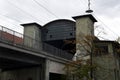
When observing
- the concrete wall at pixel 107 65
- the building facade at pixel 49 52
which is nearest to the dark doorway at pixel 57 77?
the building facade at pixel 49 52

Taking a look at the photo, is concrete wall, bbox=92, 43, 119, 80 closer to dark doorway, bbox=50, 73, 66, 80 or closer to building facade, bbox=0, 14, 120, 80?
building facade, bbox=0, 14, 120, 80

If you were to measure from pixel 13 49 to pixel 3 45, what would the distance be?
188 cm

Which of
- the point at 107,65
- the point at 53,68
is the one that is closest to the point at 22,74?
the point at 53,68

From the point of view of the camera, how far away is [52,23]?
51.9 m

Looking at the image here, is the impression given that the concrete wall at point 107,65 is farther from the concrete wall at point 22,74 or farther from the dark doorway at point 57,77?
the concrete wall at point 22,74

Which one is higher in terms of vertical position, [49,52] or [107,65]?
[49,52]

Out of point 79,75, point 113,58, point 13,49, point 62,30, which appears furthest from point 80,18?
point 13,49

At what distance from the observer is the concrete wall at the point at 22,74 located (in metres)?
36.6

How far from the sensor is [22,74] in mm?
38906

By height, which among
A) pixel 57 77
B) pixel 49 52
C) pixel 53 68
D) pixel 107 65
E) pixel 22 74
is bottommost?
pixel 57 77

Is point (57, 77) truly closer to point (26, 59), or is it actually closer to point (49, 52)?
point (49, 52)

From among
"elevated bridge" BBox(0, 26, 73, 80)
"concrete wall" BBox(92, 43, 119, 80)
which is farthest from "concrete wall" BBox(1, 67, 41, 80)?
"concrete wall" BBox(92, 43, 119, 80)

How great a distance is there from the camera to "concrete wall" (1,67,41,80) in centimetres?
3659

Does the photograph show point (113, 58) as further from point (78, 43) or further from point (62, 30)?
point (62, 30)
